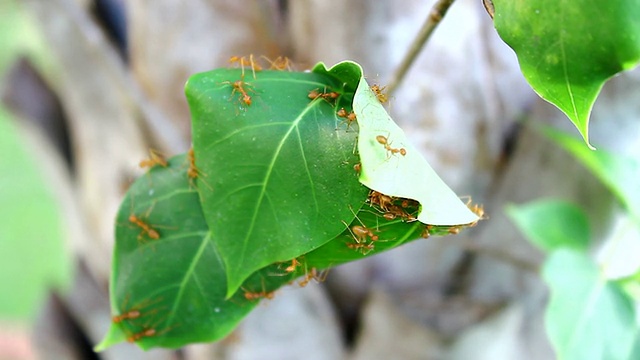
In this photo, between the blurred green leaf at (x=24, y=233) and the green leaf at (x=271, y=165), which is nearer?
the green leaf at (x=271, y=165)

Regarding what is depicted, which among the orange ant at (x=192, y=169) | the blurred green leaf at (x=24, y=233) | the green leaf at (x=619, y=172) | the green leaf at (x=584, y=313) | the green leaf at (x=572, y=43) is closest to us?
the green leaf at (x=572, y=43)

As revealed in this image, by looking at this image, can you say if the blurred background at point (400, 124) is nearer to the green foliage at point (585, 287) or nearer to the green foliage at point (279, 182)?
the green foliage at point (585, 287)

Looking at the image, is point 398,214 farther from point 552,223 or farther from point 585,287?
point 552,223

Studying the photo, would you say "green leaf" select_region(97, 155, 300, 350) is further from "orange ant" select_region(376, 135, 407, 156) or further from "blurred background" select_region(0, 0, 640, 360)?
"blurred background" select_region(0, 0, 640, 360)

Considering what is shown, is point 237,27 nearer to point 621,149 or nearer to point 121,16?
point 121,16

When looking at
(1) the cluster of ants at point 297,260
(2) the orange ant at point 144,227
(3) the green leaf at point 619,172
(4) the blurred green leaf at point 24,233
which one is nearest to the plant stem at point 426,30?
(1) the cluster of ants at point 297,260

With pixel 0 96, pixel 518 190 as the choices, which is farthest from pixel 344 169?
pixel 0 96
